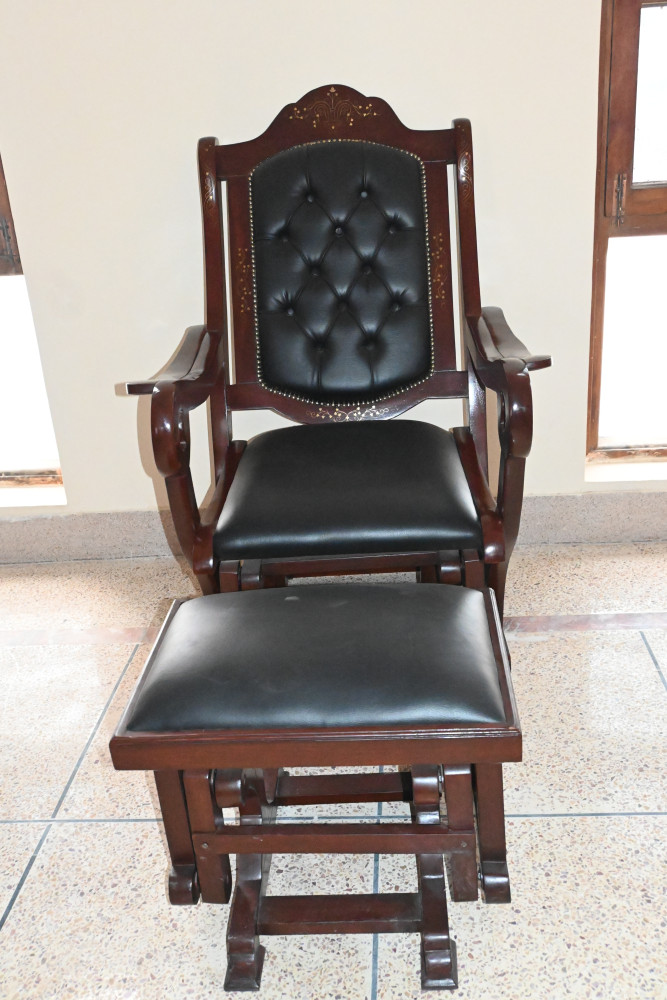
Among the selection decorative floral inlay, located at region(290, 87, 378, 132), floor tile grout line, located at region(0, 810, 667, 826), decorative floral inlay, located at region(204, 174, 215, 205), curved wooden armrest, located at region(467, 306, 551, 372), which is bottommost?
floor tile grout line, located at region(0, 810, 667, 826)

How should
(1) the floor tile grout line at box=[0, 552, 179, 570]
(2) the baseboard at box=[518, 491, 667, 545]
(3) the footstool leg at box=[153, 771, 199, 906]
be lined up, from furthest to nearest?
(1) the floor tile grout line at box=[0, 552, 179, 570]
(2) the baseboard at box=[518, 491, 667, 545]
(3) the footstool leg at box=[153, 771, 199, 906]

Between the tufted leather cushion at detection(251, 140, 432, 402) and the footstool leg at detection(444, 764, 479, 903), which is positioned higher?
the tufted leather cushion at detection(251, 140, 432, 402)

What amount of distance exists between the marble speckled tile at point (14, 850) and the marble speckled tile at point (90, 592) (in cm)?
69

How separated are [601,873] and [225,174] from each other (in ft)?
5.25

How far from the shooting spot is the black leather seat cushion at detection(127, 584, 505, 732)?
Result: 1.21m

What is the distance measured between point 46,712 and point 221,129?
1.41m

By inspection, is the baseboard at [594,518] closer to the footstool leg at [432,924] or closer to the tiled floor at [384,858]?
the tiled floor at [384,858]

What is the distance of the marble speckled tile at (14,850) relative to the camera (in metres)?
1.54

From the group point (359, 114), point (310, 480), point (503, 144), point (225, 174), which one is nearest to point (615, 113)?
point (503, 144)

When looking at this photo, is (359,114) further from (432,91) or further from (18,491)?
(18,491)

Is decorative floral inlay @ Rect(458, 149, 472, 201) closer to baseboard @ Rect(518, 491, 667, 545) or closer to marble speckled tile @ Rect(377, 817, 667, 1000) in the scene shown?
baseboard @ Rect(518, 491, 667, 545)

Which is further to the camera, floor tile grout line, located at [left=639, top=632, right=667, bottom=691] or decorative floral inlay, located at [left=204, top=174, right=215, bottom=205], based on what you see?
decorative floral inlay, located at [left=204, top=174, right=215, bottom=205]

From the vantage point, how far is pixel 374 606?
4.54 feet

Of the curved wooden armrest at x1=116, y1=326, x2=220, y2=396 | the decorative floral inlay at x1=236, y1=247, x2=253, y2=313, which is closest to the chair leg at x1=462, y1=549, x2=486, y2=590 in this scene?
the curved wooden armrest at x1=116, y1=326, x2=220, y2=396
